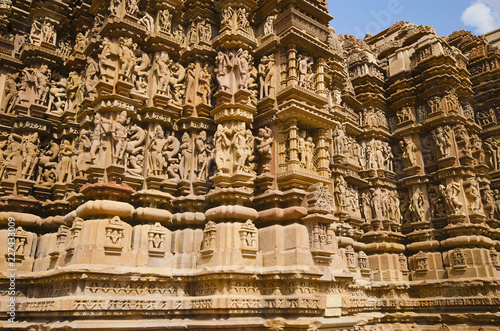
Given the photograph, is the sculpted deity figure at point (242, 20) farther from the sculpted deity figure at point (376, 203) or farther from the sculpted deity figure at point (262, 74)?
the sculpted deity figure at point (376, 203)

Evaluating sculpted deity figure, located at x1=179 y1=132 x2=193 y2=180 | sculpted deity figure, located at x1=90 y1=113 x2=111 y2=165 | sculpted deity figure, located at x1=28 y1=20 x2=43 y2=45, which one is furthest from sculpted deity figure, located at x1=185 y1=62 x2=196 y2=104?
sculpted deity figure, located at x1=28 y1=20 x2=43 y2=45

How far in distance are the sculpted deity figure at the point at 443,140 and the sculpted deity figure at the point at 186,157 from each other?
33.8ft

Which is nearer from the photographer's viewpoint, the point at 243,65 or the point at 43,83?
the point at 243,65

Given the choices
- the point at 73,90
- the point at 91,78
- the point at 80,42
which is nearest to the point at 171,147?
the point at 91,78

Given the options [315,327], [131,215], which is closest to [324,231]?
[315,327]

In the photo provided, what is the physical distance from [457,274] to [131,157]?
11.9m

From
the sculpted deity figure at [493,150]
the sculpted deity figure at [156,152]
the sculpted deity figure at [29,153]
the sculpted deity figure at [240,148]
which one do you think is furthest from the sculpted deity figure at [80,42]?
the sculpted deity figure at [493,150]

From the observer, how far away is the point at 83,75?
36.7 feet

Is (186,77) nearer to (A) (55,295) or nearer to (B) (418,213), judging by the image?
(A) (55,295)

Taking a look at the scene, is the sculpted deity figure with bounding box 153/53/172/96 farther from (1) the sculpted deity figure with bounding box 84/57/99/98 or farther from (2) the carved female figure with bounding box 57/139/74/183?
(2) the carved female figure with bounding box 57/139/74/183

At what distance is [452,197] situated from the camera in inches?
561

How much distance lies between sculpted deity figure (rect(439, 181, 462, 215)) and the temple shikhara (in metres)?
0.05

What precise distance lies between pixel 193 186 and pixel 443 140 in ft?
34.8

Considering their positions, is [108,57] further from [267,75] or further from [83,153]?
[267,75]
